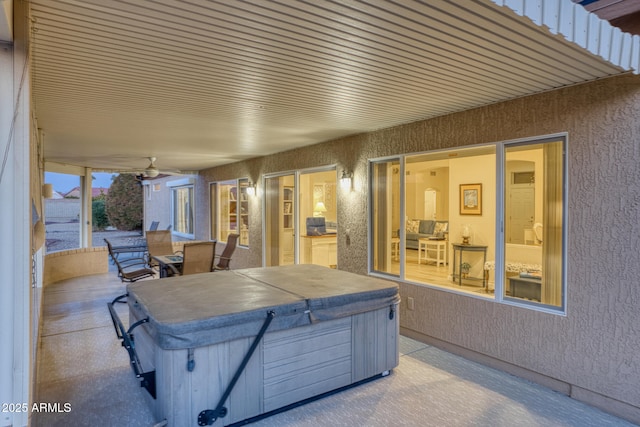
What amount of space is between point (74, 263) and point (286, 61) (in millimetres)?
7884

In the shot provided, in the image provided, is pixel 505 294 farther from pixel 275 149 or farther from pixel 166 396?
pixel 275 149

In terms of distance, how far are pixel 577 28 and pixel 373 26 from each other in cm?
117

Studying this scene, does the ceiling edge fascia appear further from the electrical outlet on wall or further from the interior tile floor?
the electrical outlet on wall

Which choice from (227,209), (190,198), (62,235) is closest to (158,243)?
(227,209)

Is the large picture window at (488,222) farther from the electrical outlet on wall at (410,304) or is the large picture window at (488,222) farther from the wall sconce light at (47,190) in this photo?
the wall sconce light at (47,190)

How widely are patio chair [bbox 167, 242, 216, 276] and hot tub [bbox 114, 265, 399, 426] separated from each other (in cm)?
160

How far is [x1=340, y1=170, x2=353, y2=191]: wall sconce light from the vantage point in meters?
5.47

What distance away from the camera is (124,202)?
16766mm

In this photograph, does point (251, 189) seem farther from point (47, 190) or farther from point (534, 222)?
point (534, 222)

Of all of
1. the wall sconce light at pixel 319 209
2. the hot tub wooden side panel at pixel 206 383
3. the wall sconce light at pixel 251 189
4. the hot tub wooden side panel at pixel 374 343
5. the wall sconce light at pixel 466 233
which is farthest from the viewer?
the wall sconce light at pixel 319 209

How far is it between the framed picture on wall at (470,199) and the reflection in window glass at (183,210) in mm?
7685

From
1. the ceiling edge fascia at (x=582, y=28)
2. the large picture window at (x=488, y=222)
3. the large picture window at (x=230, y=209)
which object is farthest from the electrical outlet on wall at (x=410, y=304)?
the large picture window at (x=230, y=209)

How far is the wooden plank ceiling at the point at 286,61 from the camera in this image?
197 centimetres

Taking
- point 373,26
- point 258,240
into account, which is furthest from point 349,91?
point 258,240
